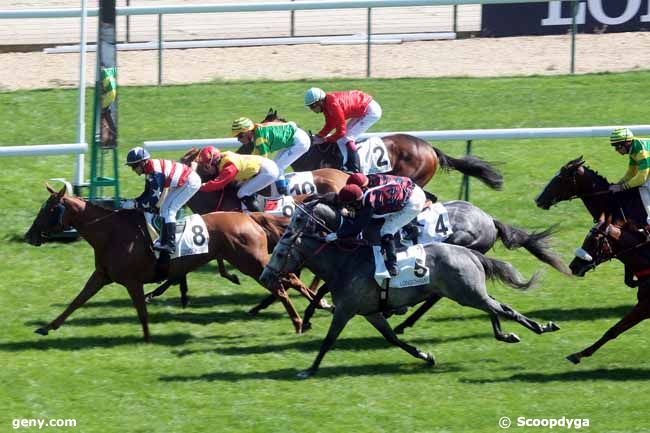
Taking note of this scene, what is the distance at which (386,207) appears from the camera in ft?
32.8

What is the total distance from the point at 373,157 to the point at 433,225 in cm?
243

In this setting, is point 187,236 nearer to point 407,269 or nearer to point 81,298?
point 81,298

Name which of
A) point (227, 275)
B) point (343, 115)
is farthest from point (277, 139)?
point (227, 275)

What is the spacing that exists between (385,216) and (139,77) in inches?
346

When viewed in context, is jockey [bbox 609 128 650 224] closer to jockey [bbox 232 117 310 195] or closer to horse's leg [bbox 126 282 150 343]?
jockey [bbox 232 117 310 195]

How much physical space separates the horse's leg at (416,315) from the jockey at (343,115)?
2308mm

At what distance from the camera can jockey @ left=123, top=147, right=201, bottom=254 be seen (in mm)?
10820

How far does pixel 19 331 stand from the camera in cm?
1104

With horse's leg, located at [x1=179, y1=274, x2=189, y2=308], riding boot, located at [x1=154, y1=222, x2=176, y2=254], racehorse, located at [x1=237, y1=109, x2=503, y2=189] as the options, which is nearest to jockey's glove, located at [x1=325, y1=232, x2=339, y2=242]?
riding boot, located at [x1=154, y1=222, x2=176, y2=254]

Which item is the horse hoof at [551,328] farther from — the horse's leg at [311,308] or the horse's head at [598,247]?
the horse's leg at [311,308]

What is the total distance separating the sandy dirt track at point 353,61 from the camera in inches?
721

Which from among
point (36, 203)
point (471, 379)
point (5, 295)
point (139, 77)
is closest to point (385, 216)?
point (471, 379)

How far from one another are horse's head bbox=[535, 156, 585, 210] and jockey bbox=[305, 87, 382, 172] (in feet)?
7.08

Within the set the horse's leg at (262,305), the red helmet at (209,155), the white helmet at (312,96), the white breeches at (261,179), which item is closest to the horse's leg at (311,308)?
the horse's leg at (262,305)
